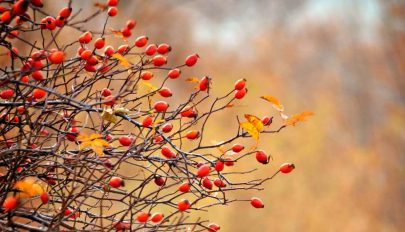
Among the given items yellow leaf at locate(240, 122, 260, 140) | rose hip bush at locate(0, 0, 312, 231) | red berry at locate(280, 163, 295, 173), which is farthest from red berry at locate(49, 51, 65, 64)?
red berry at locate(280, 163, 295, 173)

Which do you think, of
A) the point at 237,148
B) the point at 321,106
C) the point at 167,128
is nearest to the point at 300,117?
the point at 237,148

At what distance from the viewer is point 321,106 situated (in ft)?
44.1

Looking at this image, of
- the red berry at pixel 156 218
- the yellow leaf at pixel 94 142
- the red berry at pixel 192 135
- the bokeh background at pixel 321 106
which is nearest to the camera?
the yellow leaf at pixel 94 142

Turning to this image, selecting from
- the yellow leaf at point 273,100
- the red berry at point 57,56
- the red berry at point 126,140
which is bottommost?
the red berry at point 126,140

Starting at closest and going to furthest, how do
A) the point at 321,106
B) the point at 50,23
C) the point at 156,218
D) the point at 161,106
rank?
the point at 156,218 < the point at 50,23 < the point at 161,106 < the point at 321,106

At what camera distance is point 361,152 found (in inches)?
435

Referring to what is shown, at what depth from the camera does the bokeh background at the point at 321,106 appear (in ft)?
33.8

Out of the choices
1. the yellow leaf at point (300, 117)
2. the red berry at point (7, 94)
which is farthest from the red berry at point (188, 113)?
the red berry at point (7, 94)

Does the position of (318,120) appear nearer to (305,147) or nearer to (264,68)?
(305,147)

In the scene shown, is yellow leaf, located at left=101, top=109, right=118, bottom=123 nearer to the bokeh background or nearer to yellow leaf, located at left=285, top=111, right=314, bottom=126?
yellow leaf, located at left=285, top=111, right=314, bottom=126

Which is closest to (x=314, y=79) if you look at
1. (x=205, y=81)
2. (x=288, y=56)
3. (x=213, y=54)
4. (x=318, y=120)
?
(x=288, y=56)

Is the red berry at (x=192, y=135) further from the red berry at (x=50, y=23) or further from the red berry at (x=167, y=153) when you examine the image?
the red berry at (x=50, y=23)

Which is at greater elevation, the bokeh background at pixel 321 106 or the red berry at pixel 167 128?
the bokeh background at pixel 321 106

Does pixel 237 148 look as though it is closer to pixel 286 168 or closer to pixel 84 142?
pixel 286 168
